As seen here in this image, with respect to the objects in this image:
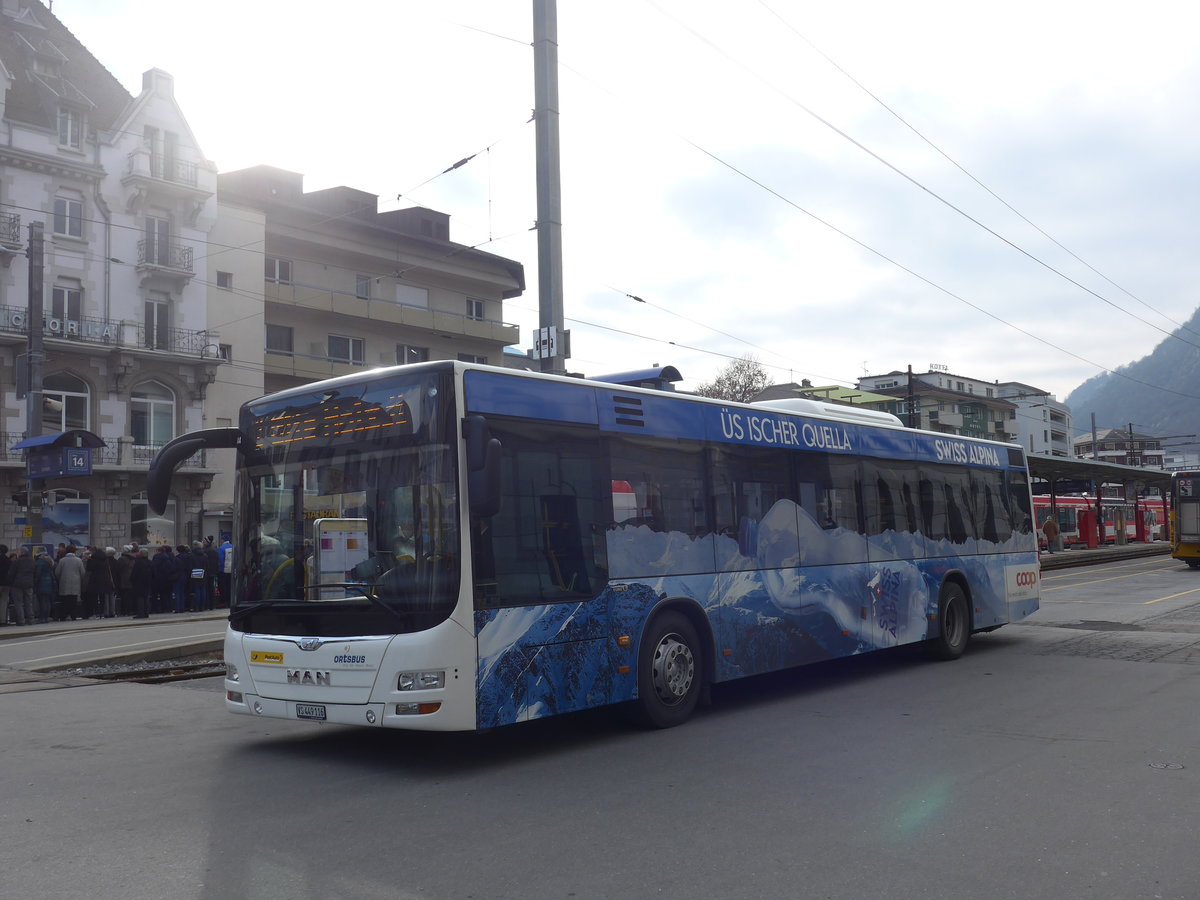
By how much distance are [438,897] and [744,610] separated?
5399mm

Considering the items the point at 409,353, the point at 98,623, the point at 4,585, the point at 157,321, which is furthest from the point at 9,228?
the point at 98,623

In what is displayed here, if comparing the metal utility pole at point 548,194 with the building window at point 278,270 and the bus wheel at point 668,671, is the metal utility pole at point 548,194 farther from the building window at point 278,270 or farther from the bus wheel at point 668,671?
the building window at point 278,270

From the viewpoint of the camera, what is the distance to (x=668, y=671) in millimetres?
8812

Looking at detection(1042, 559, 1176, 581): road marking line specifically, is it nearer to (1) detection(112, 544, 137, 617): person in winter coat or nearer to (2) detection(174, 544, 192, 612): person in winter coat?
(2) detection(174, 544, 192, 612): person in winter coat

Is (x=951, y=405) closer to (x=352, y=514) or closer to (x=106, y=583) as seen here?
(x=106, y=583)

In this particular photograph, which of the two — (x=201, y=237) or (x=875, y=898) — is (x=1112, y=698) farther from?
(x=201, y=237)

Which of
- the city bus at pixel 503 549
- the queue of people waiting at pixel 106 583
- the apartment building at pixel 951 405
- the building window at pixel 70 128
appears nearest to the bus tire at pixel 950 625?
the city bus at pixel 503 549

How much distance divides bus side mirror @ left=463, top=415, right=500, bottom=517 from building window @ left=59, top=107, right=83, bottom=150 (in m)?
35.1

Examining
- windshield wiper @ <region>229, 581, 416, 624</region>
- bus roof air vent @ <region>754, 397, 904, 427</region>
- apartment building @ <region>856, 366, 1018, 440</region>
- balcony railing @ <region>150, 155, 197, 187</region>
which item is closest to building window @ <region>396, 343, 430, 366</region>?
balcony railing @ <region>150, 155, 197, 187</region>

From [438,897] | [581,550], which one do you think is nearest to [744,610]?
[581,550]

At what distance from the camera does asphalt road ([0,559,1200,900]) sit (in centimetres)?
493

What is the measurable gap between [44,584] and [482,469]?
65.2 feet

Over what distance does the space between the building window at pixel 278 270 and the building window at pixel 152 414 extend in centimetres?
631

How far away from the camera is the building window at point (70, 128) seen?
36.5 m
